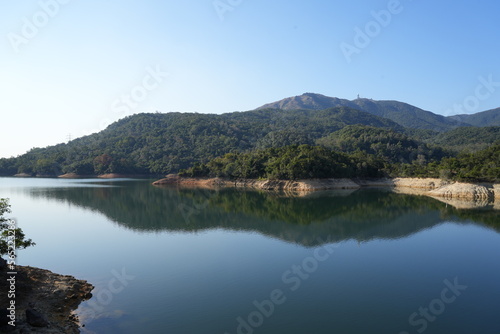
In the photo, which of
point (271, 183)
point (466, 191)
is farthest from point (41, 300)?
point (466, 191)

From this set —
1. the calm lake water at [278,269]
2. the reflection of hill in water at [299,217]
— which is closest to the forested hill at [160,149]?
the reflection of hill in water at [299,217]

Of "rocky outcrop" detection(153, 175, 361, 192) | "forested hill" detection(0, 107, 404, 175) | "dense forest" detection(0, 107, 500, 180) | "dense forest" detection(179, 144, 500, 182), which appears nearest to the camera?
"dense forest" detection(179, 144, 500, 182)

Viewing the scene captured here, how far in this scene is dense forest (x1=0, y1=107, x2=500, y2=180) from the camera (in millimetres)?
52031

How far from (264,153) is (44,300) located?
173 ft

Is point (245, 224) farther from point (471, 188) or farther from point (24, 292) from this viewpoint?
point (471, 188)

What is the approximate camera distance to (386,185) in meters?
57.8

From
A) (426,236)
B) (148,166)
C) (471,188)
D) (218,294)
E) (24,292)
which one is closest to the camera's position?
(24,292)

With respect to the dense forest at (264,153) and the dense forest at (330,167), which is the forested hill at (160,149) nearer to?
the dense forest at (264,153)

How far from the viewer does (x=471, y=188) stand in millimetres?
39625

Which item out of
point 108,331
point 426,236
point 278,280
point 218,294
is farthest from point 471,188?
point 108,331

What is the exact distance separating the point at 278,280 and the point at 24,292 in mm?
8370

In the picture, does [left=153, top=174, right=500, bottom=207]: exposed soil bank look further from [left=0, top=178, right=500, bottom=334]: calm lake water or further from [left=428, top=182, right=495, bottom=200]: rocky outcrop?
[left=0, top=178, right=500, bottom=334]: calm lake water

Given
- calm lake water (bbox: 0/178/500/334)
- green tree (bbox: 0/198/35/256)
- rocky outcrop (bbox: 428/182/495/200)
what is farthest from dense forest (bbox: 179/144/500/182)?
green tree (bbox: 0/198/35/256)

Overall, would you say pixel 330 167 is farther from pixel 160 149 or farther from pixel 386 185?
pixel 160 149
